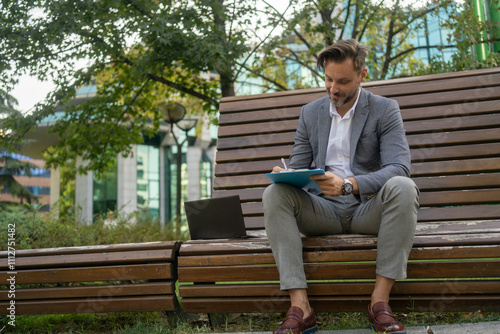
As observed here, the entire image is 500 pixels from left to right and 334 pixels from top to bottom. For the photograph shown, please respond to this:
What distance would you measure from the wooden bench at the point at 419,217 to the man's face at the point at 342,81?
902 mm

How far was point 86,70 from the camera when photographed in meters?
8.46

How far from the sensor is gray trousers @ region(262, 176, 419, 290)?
103 inches

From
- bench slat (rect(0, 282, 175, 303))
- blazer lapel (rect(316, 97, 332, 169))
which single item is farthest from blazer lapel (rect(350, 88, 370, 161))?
bench slat (rect(0, 282, 175, 303))

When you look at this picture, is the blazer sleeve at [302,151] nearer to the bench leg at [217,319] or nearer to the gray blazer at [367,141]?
the gray blazer at [367,141]

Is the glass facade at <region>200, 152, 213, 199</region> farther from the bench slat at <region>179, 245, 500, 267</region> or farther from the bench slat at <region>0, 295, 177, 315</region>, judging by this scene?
the bench slat at <region>179, 245, 500, 267</region>

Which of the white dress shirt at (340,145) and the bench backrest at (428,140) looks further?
the bench backrest at (428,140)

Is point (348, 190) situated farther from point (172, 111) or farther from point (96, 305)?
point (172, 111)

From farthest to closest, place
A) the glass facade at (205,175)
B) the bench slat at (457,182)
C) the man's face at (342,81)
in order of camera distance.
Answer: the glass facade at (205,175) < the bench slat at (457,182) < the man's face at (342,81)

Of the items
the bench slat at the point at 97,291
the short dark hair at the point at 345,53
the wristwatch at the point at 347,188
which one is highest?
the short dark hair at the point at 345,53

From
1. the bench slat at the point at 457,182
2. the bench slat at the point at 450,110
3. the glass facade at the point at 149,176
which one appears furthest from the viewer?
the glass facade at the point at 149,176

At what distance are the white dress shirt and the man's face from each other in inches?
4.2

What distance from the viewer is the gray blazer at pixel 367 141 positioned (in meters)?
2.89

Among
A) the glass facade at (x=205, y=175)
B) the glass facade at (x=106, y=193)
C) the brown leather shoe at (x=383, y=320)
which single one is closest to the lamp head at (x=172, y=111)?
the brown leather shoe at (x=383, y=320)

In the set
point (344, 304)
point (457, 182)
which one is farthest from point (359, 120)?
point (344, 304)
